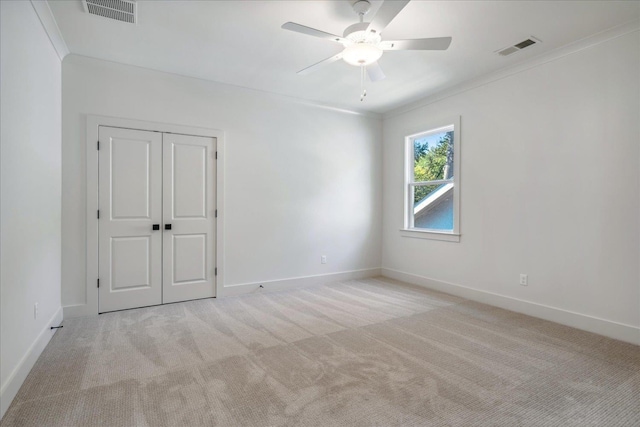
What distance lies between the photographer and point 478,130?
4230 mm

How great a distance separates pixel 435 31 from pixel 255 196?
290 centimetres

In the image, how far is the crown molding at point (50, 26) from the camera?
259 centimetres

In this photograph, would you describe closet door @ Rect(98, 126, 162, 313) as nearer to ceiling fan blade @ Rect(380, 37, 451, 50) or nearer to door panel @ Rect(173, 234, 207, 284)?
door panel @ Rect(173, 234, 207, 284)

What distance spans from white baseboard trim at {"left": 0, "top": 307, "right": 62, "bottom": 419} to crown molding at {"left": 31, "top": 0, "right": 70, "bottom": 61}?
8.37 ft

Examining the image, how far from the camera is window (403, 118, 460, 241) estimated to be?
458cm

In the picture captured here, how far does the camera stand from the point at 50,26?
290 cm

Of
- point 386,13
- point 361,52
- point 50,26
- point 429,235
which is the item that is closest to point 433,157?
point 429,235

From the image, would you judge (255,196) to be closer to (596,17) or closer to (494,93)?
(494,93)

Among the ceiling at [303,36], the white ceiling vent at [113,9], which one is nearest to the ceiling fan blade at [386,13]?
the ceiling at [303,36]

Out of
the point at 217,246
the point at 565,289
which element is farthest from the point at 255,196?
the point at 565,289

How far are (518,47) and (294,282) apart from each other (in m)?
3.92

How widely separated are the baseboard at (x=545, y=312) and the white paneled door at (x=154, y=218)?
3.15 meters

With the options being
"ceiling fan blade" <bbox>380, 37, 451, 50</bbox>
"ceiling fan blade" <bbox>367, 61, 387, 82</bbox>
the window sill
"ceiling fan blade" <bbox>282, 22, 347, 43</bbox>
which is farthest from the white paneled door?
the window sill

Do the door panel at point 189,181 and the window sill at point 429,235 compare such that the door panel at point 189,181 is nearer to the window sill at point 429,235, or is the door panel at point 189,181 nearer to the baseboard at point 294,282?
the baseboard at point 294,282
